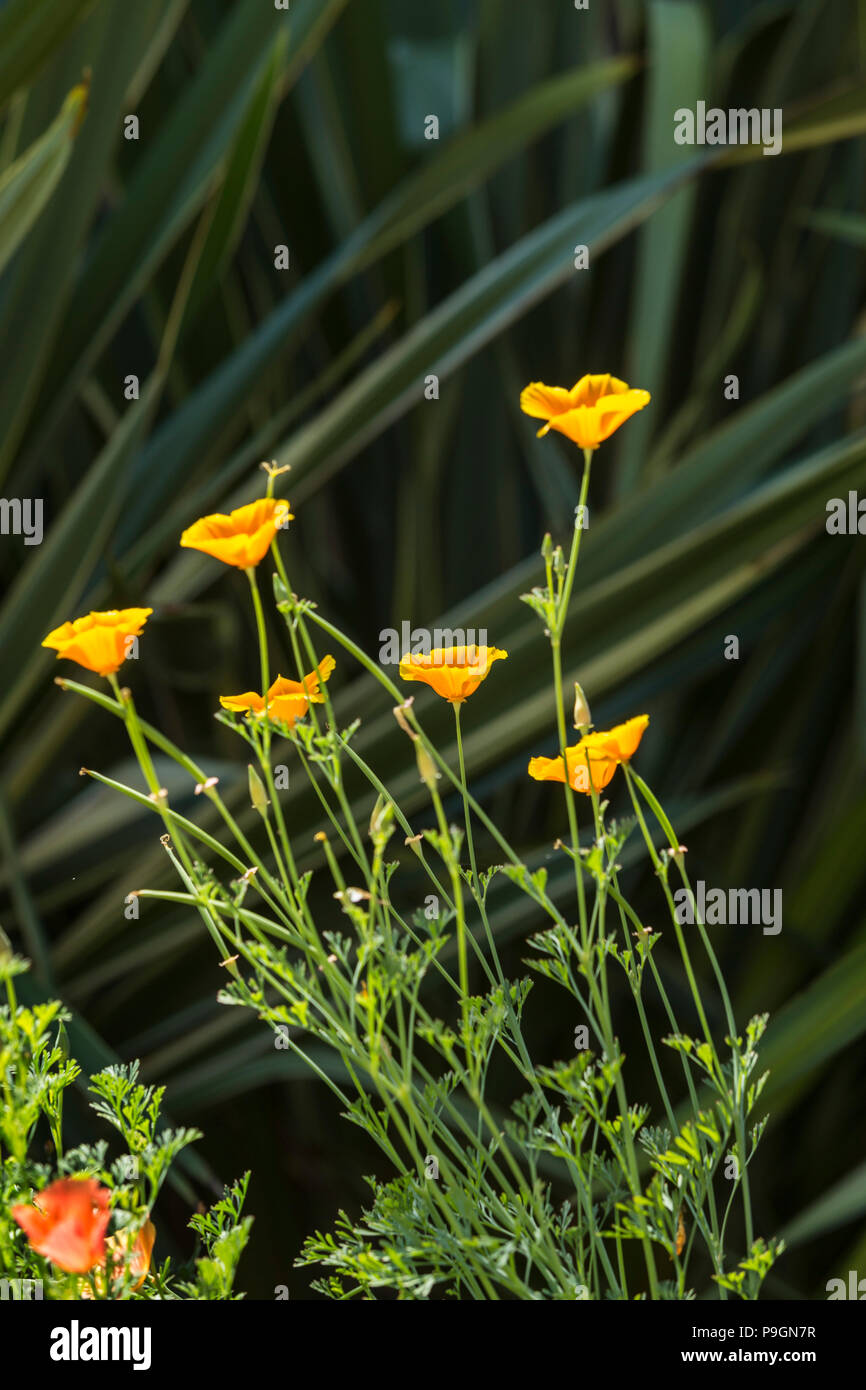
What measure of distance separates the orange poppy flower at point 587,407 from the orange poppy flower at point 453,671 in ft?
0.18

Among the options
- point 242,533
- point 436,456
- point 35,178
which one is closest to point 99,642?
point 242,533

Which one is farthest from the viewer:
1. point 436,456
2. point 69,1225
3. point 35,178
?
point 436,456

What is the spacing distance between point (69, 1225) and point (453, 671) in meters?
0.14

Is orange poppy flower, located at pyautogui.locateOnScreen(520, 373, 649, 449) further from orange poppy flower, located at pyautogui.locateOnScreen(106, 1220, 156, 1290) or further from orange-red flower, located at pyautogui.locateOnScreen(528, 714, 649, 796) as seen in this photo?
orange poppy flower, located at pyautogui.locateOnScreen(106, 1220, 156, 1290)

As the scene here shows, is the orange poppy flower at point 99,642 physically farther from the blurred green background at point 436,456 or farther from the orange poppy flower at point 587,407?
the blurred green background at point 436,456

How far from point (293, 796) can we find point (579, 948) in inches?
18.0

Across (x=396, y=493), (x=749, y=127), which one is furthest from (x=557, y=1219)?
(x=749, y=127)

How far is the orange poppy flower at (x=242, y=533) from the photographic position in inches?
10.8

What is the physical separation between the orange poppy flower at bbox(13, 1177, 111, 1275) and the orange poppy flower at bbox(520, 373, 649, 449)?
0.19 metres

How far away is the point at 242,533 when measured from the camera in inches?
11.4

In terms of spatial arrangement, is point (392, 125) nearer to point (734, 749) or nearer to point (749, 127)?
point (749, 127)

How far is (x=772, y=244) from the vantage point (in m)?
1.23

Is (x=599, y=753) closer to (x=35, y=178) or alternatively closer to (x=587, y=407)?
(x=587, y=407)

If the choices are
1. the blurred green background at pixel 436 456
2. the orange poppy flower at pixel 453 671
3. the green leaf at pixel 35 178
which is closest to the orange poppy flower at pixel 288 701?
the orange poppy flower at pixel 453 671
